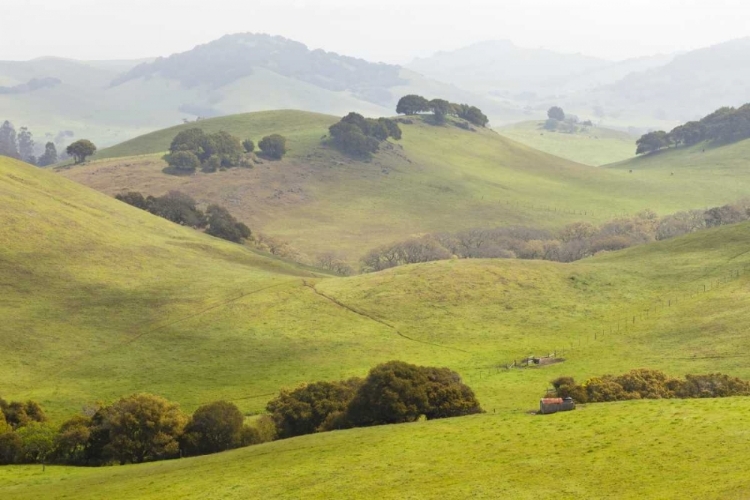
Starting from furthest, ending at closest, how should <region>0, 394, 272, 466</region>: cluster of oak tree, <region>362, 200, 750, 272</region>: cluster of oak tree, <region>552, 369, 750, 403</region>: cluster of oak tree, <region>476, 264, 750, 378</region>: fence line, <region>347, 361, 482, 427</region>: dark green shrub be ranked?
<region>362, 200, 750, 272</region>: cluster of oak tree, <region>476, 264, 750, 378</region>: fence line, <region>552, 369, 750, 403</region>: cluster of oak tree, <region>347, 361, 482, 427</region>: dark green shrub, <region>0, 394, 272, 466</region>: cluster of oak tree

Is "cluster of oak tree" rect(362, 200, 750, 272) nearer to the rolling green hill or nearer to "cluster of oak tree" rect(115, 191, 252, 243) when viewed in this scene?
"cluster of oak tree" rect(115, 191, 252, 243)

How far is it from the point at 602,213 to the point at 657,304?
4372 inches

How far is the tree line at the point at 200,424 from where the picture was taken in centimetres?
5556

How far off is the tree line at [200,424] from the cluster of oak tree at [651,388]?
23.7ft

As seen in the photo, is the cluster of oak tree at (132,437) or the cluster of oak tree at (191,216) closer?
the cluster of oak tree at (132,437)

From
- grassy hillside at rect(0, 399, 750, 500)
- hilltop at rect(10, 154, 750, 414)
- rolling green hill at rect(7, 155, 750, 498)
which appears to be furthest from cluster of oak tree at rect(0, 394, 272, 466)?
hilltop at rect(10, 154, 750, 414)

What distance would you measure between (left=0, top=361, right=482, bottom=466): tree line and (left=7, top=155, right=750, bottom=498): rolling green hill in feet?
10.3

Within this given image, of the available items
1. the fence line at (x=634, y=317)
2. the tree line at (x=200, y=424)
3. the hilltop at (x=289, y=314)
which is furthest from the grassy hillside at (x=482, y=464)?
the fence line at (x=634, y=317)

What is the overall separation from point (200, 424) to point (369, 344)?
95.2 ft

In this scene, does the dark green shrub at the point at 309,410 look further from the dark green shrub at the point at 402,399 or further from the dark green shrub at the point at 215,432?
the dark green shrub at the point at 215,432

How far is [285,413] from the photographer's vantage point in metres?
59.4

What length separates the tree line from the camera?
55.6m

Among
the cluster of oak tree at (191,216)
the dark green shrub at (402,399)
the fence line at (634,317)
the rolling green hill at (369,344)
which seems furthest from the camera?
the cluster of oak tree at (191,216)

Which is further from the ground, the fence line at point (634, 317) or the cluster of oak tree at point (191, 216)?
the cluster of oak tree at point (191, 216)
